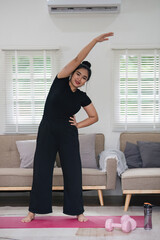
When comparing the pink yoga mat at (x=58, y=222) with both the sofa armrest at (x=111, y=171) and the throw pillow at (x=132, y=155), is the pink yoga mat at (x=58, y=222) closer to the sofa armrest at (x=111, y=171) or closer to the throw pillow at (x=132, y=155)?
the sofa armrest at (x=111, y=171)

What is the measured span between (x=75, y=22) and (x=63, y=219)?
2659 millimetres

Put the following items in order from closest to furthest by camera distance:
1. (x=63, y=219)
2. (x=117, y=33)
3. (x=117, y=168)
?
1. (x=63, y=219)
2. (x=117, y=168)
3. (x=117, y=33)

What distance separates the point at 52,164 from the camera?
3.34 meters

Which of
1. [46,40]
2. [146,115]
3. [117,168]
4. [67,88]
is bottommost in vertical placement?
[117,168]

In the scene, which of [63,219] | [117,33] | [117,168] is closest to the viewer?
[63,219]

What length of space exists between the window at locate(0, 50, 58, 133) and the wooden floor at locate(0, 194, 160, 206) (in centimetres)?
89

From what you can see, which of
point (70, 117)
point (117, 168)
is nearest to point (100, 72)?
point (117, 168)

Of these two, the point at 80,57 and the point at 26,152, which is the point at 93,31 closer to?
the point at 26,152

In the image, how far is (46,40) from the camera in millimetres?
4973

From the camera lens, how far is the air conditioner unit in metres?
4.66

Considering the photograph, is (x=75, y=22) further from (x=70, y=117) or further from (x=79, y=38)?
(x=70, y=117)

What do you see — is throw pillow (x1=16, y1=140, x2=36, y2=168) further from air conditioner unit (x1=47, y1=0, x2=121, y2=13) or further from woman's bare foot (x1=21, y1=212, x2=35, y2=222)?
air conditioner unit (x1=47, y1=0, x2=121, y2=13)

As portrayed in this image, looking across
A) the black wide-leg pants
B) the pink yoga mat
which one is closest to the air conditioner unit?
the black wide-leg pants

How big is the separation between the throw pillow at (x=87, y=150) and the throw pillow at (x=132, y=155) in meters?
0.40
